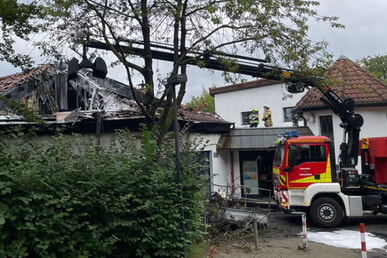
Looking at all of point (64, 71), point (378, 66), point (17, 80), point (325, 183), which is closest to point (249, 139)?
point (325, 183)

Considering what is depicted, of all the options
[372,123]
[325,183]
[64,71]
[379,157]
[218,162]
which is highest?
[64,71]

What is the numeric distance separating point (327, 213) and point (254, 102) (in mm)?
17227

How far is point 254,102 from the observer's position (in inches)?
1112

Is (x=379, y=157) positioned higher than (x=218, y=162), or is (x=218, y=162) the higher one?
(x=379, y=157)

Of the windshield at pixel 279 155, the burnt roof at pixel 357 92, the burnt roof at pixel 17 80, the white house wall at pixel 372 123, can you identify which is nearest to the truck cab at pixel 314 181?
the windshield at pixel 279 155

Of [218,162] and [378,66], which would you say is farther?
[378,66]

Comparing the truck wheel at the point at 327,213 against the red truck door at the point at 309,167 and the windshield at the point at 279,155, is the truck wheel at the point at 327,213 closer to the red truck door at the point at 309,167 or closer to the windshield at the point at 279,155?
the red truck door at the point at 309,167

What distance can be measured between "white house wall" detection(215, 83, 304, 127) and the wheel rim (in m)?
15.0

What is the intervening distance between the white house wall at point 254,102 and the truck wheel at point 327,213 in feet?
49.1

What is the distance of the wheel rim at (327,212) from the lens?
11641 mm

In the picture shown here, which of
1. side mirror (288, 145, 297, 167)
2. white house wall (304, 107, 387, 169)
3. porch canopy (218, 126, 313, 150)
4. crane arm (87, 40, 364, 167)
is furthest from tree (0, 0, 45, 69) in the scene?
white house wall (304, 107, 387, 169)

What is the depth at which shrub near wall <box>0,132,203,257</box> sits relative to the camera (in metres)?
4.96

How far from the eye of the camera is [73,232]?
5.46 m

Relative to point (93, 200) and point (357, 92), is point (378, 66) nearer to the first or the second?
point (357, 92)
